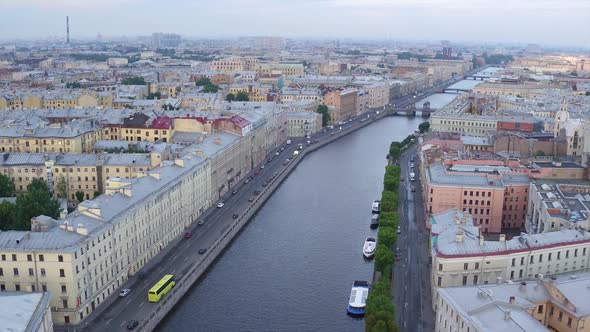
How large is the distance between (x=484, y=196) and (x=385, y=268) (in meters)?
14.7

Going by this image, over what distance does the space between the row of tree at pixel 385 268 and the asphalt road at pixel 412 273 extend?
1.23 m

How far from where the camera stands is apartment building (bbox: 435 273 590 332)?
2797 centimetres

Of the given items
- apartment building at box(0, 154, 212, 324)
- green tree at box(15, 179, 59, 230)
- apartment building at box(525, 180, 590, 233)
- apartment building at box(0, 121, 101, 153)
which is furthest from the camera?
apartment building at box(0, 121, 101, 153)

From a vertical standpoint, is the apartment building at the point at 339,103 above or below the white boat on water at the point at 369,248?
above

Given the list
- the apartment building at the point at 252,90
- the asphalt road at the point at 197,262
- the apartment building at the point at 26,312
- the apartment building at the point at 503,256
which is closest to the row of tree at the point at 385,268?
the asphalt road at the point at 197,262

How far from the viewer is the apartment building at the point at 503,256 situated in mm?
36125

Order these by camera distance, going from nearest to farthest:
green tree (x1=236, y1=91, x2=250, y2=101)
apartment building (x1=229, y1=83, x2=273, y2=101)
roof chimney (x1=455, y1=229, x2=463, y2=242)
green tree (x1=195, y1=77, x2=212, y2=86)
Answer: roof chimney (x1=455, y1=229, x2=463, y2=242)
green tree (x1=236, y1=91, x2=250, y2=101)
apartment building (x1=229, y1=83, x2=273, y2=101)
green tree (x1=195, y1=77, x2=212, y2=86)

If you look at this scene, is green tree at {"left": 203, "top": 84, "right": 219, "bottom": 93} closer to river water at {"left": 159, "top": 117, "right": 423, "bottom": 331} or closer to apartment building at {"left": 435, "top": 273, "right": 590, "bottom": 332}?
river water at {"left": 159, "top": 117, "right": 423, "bottom": 331}

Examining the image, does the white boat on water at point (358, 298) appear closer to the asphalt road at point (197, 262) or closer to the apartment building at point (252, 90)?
the asphalt road at point (197, 262)

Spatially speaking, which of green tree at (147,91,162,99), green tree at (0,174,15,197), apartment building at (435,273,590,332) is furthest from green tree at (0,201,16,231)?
green tree at (147,91,162,99)

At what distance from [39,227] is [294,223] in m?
25.3

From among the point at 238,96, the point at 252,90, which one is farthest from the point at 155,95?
the point at 252,90

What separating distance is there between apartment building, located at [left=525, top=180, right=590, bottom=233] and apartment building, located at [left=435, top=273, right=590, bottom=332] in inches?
358

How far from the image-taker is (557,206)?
4453 cm
